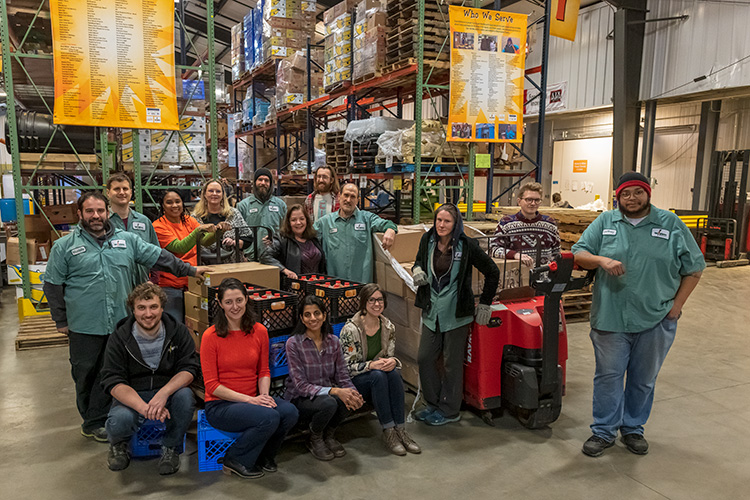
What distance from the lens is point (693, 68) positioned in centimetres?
1302

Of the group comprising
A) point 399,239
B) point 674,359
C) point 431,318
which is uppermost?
point 399,239

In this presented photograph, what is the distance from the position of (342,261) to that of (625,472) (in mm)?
2776

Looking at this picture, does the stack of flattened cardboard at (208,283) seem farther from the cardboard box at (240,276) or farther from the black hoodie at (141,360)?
the black hoodie at (141,360)

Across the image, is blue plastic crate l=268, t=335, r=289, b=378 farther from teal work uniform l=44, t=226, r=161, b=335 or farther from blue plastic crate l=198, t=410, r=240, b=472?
teal work uniform l=44, t=226, r=161, b=335

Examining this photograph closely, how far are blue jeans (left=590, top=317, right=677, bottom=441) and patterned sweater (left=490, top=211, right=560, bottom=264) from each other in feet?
3.63

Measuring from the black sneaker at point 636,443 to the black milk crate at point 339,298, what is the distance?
2173mm

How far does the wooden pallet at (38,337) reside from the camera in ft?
20.3

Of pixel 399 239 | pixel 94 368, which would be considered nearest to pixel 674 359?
pixel 399 239

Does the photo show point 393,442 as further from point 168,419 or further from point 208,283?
point 208,283

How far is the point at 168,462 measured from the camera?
3.52 m

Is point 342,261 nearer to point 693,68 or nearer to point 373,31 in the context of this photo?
point 373,31

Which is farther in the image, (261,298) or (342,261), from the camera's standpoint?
(342,261)

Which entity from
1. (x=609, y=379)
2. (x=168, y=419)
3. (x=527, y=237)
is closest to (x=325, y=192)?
(x=527, y=237)

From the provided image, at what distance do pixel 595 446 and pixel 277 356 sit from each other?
232cm
